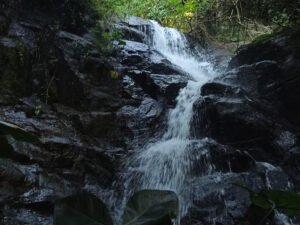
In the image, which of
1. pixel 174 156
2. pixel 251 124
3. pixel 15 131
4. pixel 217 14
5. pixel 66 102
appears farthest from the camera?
pixel 217 14

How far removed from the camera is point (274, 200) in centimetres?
104

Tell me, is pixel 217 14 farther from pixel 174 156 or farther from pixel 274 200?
pixel 274 200

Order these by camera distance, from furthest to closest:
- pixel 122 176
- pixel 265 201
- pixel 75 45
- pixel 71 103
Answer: pixel 75 45 → pixel 71 103 → pixel 122 176 → pixel 265 201

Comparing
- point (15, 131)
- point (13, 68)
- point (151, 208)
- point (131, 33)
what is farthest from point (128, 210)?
point (131, 33)

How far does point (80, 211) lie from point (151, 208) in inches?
7.4

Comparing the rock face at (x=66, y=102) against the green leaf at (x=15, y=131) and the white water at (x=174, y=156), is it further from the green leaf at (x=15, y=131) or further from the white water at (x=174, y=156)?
the green leaf at (x=15, y=131)

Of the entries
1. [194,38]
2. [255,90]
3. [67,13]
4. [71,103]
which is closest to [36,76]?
[71,103]

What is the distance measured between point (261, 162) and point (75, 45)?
4089mm

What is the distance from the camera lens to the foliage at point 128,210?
38.7 inches

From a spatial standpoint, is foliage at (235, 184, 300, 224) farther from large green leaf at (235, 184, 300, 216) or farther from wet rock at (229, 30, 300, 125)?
wet rock at (229, 30, 300, 125)

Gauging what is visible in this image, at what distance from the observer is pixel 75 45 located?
7438 millimetres

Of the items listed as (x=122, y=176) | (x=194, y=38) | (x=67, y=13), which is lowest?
(x=122, y=176)

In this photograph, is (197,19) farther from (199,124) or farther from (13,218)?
(13,218)

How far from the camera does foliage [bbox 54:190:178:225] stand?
982 mm
